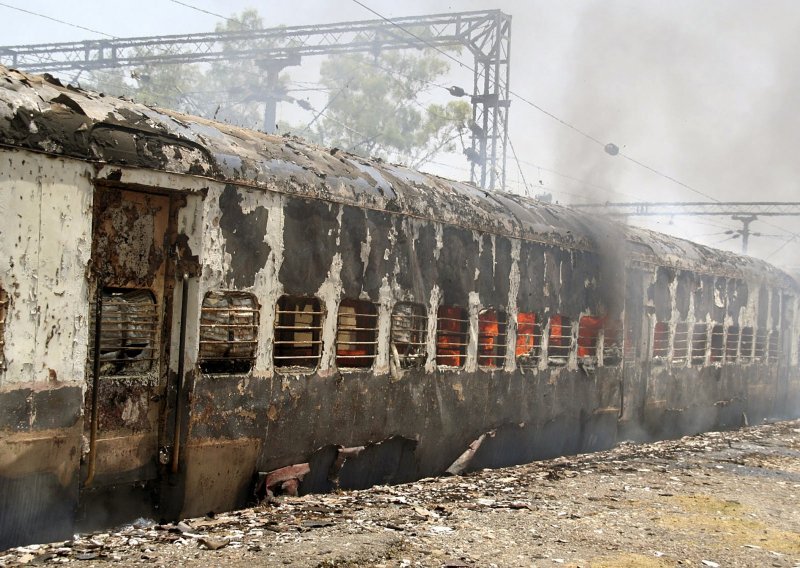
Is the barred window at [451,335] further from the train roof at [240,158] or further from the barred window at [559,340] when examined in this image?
the barred window at [559,340]

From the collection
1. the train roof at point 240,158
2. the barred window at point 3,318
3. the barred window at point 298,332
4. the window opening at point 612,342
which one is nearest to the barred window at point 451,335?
the train roof at point 240,158

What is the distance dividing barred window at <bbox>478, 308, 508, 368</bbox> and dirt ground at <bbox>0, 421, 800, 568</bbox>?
1330 mm

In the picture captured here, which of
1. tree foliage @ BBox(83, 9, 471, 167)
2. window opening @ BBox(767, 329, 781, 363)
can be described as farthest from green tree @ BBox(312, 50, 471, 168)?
window opening @ BBox(767, 329, 781, 363)

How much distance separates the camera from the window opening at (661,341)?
14539mm

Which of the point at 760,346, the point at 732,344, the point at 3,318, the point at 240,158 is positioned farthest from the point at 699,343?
the point at 3,318

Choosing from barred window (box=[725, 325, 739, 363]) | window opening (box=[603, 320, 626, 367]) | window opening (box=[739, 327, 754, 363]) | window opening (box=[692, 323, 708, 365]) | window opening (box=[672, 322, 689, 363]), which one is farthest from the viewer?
window opening (box=[739, 327, 754, 363])

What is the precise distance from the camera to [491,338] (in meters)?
10.5

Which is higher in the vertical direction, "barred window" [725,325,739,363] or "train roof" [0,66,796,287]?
"train roof" [0,66,796,287]

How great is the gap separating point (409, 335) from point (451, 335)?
2.97 feet

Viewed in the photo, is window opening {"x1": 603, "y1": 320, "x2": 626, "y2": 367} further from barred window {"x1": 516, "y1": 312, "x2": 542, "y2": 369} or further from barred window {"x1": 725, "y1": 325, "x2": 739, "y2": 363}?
barred window {"x1": 725, "y1": 325, "x2": 739, "y2": 363}

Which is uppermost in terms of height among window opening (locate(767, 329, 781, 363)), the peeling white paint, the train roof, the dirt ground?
the train roof

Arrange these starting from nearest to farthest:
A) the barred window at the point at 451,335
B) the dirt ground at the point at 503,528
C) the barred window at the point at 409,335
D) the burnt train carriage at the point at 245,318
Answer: the burnt train carriage at the point at 245,318
the dirt ground at the point at 503,528
the barred window at the point at 409,335
the barred window at the point at 451,335

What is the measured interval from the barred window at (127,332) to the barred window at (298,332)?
1166mm

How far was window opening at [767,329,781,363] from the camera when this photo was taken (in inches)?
758
